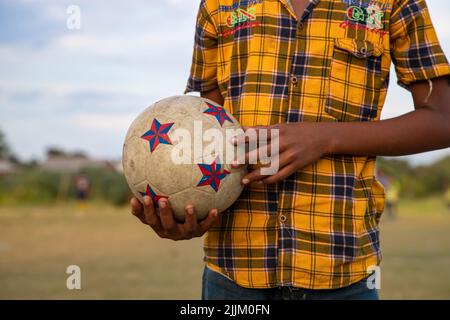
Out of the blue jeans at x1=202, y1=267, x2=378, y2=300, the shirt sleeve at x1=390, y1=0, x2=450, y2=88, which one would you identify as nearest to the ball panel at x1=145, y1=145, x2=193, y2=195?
the blue jeans at x1=202, y1=267, x2=378, y2=300

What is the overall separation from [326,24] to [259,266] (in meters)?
1.06

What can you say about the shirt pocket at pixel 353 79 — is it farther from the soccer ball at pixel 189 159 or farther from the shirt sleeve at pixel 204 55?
the shirt sleeve at pixel 204 55

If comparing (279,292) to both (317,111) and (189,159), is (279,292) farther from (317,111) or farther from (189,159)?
(317,111)

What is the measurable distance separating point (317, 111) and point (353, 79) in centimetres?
21

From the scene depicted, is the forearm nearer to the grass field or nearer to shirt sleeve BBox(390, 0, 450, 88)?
shirt sleeve BBox(390, 0, 450, 88)

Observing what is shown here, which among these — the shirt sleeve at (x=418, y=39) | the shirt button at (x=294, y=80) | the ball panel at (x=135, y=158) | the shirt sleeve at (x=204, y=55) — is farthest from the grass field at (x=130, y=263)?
the shirt sleeve at (x=418, y=39)

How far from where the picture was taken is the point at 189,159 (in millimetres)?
2342

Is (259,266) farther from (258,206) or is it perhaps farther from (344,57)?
(344,57)

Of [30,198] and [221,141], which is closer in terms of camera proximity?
[221,141]

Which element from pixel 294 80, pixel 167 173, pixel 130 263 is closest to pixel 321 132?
pixel 294 80

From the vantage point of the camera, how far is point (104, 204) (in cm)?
3241

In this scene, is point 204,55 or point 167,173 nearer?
point 167,173
